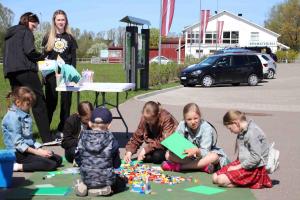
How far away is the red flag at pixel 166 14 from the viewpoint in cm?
2847

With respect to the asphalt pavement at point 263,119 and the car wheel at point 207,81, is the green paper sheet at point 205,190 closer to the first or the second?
the asphalt pavement at point 263,119

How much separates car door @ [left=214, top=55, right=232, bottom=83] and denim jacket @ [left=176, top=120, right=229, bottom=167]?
20.1m

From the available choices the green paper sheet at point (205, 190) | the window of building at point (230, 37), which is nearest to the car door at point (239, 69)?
the green paper sheet at point (205, 190)

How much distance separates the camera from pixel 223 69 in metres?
27.1

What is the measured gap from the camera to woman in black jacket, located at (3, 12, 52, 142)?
338 inches

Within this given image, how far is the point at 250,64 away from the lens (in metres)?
27.8

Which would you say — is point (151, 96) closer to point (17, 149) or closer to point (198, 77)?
point (198, 77)

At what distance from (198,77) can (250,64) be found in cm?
293

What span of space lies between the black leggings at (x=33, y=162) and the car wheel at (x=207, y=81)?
20544mm

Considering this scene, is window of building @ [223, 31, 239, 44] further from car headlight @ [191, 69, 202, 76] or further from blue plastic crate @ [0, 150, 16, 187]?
blue plastic crate @ [0, 150, 16, 187]

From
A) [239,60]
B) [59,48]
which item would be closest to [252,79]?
[239,60]

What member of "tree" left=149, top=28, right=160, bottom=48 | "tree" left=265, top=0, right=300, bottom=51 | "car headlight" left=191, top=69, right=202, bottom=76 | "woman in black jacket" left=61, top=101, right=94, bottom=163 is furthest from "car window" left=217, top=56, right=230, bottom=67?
"tree" left=265, top=0, right=300, bottom=51

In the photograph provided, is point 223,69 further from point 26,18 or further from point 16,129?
point 16,129

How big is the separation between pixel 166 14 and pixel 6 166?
23.3 metres
